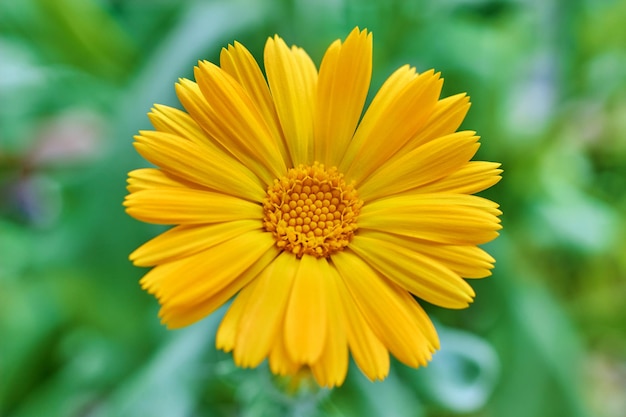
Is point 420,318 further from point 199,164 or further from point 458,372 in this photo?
point 458,372

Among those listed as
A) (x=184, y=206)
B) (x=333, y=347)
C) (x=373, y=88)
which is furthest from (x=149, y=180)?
(x=373, y=88)

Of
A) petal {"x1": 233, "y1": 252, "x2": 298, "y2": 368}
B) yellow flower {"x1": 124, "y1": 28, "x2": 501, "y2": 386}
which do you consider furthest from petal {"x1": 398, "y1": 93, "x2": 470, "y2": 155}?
petal {"x1": 233, "y1": 252, "x2": 298, "y2": 368}

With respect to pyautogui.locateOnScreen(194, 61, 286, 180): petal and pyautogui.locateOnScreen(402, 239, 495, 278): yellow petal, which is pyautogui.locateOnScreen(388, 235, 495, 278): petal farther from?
pyautogui.locateOnScreen(194, 61, 286, 180): petal

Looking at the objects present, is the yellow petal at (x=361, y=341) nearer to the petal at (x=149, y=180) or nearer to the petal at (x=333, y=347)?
the petal at (x=333, y=347)

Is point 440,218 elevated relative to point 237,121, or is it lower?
lower

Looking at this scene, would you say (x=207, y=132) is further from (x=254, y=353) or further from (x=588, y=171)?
(x=588, y=171)

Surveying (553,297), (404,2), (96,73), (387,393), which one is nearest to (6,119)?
(96,73)

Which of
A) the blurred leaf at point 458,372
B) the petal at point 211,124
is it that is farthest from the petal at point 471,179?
the blurred leaf at point 458,372
